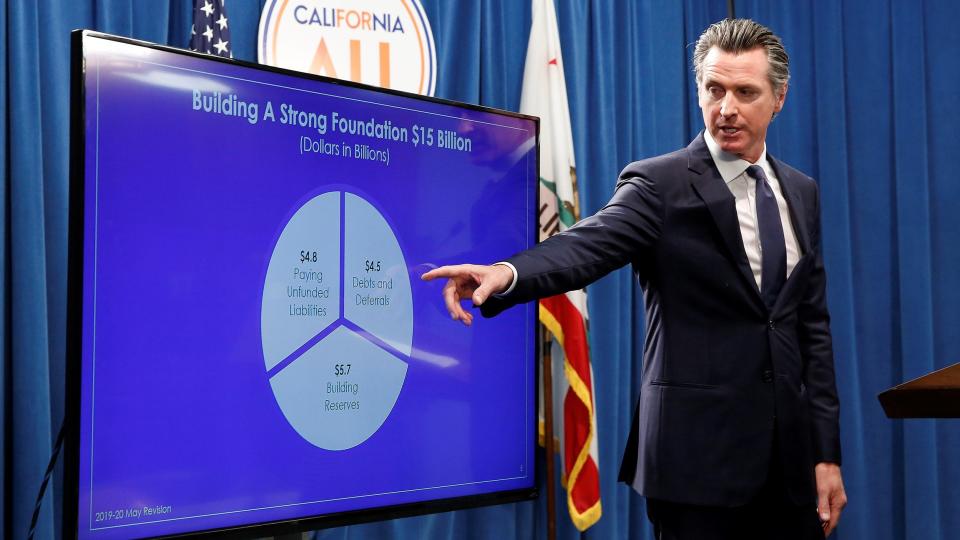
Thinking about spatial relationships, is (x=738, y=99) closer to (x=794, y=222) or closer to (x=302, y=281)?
(x=794, y=222)

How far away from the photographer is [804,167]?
443 centimetres

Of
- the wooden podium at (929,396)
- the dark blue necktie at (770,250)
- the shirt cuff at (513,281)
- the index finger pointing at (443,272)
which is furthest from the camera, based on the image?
the dark blue necktie at (770,250)

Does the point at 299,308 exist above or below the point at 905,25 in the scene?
below

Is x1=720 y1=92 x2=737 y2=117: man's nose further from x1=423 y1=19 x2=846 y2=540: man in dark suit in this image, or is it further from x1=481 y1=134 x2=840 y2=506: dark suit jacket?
x1=481 y1=134 x2=840 y2=506: dark suit jacket

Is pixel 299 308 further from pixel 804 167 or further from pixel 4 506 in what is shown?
pixel 804 167

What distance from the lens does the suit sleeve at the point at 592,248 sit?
5.77 ft

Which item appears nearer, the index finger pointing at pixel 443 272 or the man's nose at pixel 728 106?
the index finger pointing at pixel 443 272

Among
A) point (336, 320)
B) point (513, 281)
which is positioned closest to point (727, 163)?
point (513, 281)

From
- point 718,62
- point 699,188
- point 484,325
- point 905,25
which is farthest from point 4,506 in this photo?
point 905,25

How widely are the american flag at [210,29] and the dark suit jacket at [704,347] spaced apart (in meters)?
1.30

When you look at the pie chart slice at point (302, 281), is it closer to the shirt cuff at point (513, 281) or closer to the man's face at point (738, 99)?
the shirt cuff at point (513, 281)

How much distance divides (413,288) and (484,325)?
253 millimetres

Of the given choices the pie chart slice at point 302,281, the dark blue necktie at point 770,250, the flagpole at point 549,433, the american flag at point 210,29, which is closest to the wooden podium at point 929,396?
the dark blue necktie at point 770,250

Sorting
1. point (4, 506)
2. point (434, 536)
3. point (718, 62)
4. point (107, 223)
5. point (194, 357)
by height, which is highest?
point (718, 62)
